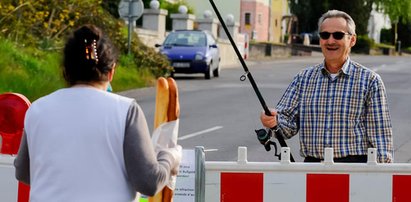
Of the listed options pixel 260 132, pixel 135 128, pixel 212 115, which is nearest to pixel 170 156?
pixel 135 128

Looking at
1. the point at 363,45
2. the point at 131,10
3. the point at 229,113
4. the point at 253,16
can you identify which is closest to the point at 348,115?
the point at 229,113

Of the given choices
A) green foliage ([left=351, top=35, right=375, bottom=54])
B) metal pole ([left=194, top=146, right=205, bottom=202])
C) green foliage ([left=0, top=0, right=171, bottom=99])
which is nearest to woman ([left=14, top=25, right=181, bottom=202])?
metal pole ([left=194, top=146, right=205, bottom=202])

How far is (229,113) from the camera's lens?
820 inches

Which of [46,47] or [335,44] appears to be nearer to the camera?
[335,44]

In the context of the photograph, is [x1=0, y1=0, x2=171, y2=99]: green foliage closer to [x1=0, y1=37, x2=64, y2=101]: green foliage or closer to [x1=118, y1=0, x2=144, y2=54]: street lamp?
[x1=0, y1=37, x2=64, y2=101]: green foliage

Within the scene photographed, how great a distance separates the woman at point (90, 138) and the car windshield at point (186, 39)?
1184 inches

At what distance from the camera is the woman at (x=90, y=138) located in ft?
13.0

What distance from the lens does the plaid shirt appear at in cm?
584

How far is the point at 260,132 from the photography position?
5988 mm

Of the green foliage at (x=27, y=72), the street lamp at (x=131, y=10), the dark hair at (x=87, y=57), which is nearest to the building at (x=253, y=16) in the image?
the street lamp at (x=131, y=10)

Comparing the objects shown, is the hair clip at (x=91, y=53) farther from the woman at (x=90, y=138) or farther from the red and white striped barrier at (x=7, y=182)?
the red and white striped barrier at (x=7, y=182)

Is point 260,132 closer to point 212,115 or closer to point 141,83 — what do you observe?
point 212,115

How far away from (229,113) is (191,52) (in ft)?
41.6

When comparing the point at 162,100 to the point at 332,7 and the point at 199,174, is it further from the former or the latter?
the point at 332,7
